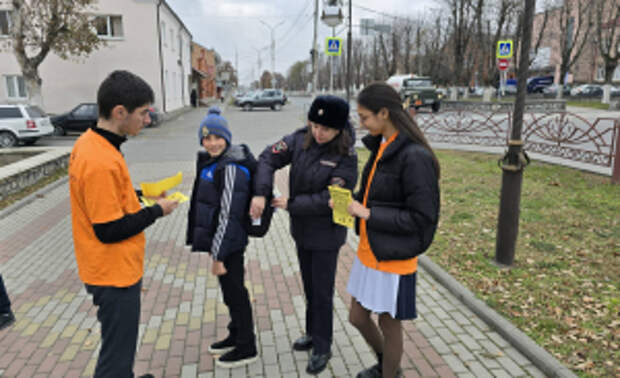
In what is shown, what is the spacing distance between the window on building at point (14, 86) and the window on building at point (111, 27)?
5102 mm

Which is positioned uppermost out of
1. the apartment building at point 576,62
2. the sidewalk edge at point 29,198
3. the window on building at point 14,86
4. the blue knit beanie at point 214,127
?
the apartment building at point 576,62

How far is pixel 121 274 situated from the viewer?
7.01 ft

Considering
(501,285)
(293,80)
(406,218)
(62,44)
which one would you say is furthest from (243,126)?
(293,80)

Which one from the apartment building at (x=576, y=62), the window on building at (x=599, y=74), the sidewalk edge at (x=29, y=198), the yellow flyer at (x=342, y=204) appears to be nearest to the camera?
the yellow flyer at (x=342, y=204)

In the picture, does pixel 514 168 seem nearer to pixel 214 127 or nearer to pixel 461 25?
pixel 214 127

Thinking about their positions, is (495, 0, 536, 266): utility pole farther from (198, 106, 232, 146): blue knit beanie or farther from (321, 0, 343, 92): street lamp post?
(321, 0, 343, 92): street lamp post

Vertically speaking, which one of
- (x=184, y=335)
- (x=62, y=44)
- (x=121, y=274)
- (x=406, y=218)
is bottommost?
(x=184, y=335)

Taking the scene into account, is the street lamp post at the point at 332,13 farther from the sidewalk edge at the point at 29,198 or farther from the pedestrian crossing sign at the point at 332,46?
the sidewalk edge at the point at 29,198

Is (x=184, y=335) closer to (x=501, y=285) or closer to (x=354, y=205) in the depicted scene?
(x=354, y=205)

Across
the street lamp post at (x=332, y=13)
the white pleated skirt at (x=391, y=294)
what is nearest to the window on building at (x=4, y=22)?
the street lamp post at (x=332, y=13)

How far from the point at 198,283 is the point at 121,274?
7.85 feet

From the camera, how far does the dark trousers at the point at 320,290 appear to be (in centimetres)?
280

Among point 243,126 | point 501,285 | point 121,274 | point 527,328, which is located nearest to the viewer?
point 121,274

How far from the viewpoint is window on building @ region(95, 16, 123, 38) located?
23.7 metres
